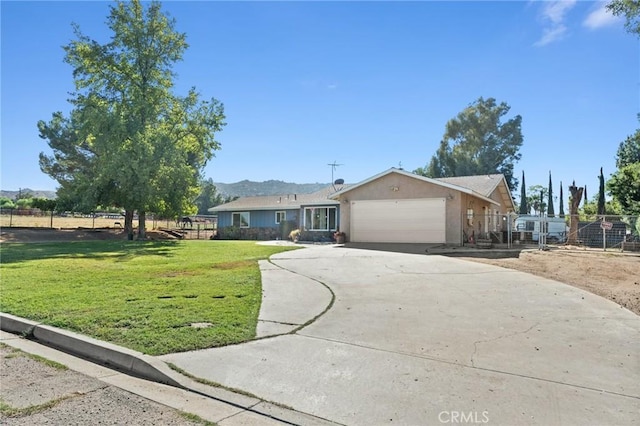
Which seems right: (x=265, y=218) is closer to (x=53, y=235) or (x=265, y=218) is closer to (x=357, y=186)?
(x=357, y=186)

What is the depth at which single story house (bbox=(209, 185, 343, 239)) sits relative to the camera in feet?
86.4

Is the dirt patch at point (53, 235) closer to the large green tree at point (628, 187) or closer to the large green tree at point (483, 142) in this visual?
the large green tree at point (628, 187)

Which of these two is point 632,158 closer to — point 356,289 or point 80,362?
point 356,289

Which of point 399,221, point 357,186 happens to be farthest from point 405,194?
point 357,186

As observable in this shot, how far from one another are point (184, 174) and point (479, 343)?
21.9 m

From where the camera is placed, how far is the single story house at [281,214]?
26344mm

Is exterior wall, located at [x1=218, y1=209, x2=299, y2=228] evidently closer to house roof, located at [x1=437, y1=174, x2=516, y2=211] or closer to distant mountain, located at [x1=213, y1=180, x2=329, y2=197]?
house roof, located at [x1=437, y1=174, x2=516, y2=211]

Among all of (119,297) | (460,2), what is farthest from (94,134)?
(460,2)

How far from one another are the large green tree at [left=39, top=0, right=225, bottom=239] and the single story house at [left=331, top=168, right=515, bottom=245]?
35.5ft

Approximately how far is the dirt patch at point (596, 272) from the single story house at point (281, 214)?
13.8 m

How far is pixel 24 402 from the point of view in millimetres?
3414

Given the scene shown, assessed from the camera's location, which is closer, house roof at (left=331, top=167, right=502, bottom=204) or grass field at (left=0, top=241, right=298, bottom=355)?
grass field at (left=0, top=241, right=298, bottom=355)

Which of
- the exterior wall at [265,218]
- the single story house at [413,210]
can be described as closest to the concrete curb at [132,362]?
the single story house at [413,210]

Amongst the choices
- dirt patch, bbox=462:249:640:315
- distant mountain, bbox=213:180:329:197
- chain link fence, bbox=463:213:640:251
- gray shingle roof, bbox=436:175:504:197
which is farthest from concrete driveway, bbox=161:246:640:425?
distant mountain, bbox=213:180:329:197
